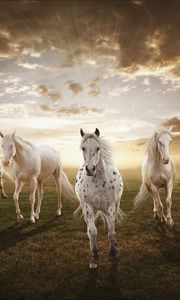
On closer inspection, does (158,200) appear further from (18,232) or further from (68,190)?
(68,190)

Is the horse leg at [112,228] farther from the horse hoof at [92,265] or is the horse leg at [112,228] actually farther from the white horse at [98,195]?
the horse hoof at [92,265]

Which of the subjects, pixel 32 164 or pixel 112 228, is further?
pixel 32 164

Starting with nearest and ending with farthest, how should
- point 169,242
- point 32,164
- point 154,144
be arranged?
point 169,242, point 154,144, point 32,164

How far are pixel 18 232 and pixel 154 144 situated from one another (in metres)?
4.01

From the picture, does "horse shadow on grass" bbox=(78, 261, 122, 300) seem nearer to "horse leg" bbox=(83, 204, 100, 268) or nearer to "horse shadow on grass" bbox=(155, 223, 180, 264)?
"horse leg" bbox=(83, 204, 100, 268)

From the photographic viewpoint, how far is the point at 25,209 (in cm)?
1223

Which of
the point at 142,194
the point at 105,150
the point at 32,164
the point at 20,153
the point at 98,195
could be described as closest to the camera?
the point at 98,195

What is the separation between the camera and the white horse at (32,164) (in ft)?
29.9

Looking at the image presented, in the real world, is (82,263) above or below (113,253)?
below

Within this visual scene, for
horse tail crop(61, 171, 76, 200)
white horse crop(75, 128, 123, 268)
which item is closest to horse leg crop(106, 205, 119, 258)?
white horse crop(75, 128, 123, 268)

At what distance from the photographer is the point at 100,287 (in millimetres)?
5145

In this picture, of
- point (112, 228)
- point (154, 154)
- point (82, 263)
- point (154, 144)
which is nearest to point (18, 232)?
A: point (82, 263)

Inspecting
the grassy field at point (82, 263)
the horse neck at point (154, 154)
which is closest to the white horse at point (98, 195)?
the grassy field at point (82, 263)

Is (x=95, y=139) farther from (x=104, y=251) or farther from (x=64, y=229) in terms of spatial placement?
(x=64, y=229)
